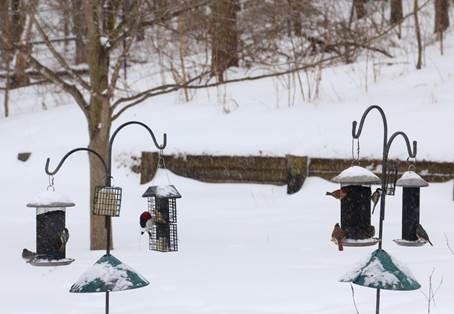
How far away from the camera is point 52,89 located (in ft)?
68.5

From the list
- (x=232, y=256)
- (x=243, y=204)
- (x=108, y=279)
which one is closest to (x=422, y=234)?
(x=108, y=279)

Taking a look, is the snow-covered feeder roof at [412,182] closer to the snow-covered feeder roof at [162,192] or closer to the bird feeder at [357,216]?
the bird feeder at [357,216]

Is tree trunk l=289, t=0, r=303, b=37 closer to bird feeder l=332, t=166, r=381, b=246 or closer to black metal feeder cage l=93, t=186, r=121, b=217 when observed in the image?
bird feeder l=332, t=166, r=381, b=246

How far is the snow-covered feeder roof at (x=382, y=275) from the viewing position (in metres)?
4.14

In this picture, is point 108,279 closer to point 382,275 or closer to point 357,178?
point 382,275

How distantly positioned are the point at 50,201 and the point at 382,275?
10.1ft

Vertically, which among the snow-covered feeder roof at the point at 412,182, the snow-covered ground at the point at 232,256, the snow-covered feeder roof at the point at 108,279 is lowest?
the snow-covered ground at the point at 232,256

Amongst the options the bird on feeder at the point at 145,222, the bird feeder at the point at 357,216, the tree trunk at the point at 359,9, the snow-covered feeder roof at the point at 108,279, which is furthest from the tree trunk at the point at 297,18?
the snow-covered feeder roof at the point at 108,279

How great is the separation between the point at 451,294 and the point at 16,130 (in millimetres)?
12074

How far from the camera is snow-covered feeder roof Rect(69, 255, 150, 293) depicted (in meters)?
4.39

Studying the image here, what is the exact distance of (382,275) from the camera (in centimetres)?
418

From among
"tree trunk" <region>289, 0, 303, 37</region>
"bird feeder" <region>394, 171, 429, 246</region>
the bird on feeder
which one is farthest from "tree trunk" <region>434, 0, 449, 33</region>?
the bird on feeder

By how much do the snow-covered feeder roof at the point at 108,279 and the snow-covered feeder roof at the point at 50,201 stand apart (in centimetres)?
Answer: 192

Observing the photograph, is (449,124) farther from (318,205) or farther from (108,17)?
(108,17)
